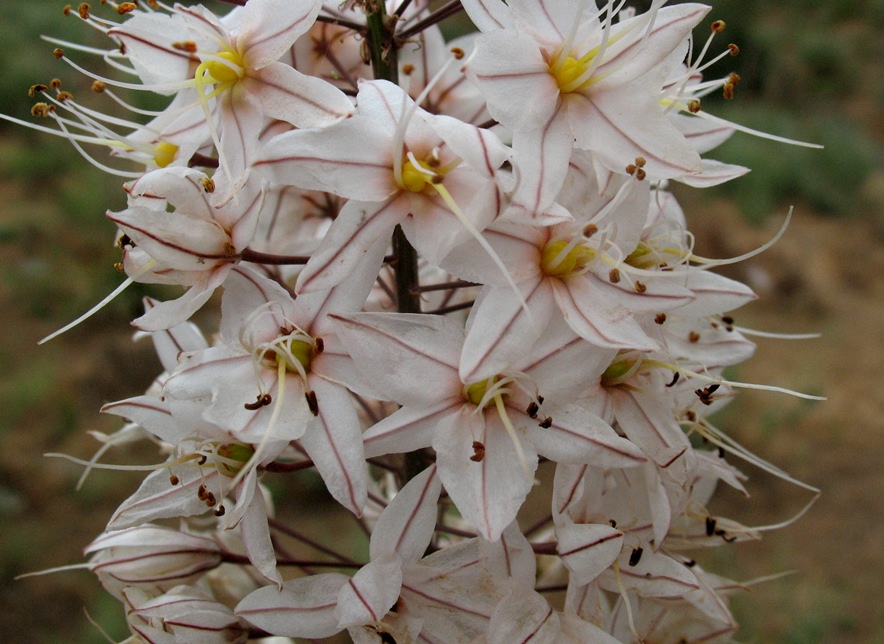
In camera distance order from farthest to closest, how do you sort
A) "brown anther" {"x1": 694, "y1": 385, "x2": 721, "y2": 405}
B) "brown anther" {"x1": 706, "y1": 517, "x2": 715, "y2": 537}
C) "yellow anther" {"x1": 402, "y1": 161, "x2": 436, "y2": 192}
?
"brown anther" {"x1": 706, "y1": 517, "x2": 715, "y2": 537} < "brown anther" {"x1": 694, "y1": 385, "x2": 721, "y2": 405} < "yellow anther" {"x1": 402, "y1": 161, "x2": 436, "y2": 192}

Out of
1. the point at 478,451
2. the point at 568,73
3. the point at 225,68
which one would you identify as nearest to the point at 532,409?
the point at 478,451

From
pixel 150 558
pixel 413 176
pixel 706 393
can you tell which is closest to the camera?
pixel 413 176

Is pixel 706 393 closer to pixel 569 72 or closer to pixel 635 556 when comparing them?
pixel 635 556

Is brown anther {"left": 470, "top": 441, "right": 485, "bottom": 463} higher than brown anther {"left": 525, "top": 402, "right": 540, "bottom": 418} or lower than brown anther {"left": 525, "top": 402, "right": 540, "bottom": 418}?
lower

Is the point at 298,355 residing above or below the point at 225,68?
below

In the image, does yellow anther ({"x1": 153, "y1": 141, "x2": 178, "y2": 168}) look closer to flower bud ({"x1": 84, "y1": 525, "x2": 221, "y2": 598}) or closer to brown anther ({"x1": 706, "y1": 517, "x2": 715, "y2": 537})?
flower bud ({"x1": 84, "y1": 525, "x2": 221, "y2": 598})

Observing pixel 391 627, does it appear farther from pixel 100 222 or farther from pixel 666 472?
pixel 100 222

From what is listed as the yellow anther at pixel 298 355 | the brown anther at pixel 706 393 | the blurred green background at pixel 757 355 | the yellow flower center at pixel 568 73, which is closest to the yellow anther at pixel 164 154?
the yellow anther at pixel 298 355

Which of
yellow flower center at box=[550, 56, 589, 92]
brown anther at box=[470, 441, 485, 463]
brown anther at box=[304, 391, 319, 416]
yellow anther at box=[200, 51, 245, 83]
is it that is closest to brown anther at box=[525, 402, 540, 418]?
brown anther at box=[470, 441, 485, 463]
